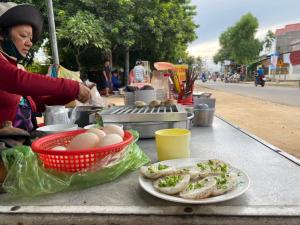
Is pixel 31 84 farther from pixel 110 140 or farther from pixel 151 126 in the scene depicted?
pixel 151 126

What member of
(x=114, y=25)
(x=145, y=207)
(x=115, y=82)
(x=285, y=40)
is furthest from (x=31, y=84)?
(x=285, y=40)

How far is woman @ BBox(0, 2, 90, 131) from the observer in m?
1.14

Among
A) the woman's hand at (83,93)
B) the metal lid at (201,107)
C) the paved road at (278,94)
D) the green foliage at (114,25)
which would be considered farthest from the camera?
the paved road at (278,94)

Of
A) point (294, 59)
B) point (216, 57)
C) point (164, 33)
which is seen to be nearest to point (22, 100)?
point (164, 33)

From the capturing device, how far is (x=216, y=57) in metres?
62.5

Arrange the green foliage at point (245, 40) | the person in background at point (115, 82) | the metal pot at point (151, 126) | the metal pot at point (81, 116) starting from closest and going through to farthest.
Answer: the metal pot at point (151, 126)
the metal pot at point (81, 116)
the person in background at point (115, 82)
the green foliage at point (245, 40)

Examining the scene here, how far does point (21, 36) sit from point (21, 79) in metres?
0.33

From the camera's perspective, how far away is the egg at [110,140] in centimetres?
89

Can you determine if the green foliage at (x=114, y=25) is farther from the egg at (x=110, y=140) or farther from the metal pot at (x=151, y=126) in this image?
the egg at (x=110, y=140)

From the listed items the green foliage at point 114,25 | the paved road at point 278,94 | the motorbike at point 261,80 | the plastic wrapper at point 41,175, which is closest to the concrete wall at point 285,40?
the motorbike at point 261,80

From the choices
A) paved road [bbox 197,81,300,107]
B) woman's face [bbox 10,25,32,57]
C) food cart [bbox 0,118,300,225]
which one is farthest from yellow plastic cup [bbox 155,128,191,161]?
paved road [bbox 197,81,300,107]

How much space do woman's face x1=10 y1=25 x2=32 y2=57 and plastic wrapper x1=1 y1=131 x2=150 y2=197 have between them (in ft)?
2.15

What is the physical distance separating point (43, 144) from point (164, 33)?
12.3m

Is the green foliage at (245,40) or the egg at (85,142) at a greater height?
the green foliage at (245,40)
